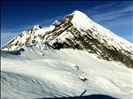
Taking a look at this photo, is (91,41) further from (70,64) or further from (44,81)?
(44,81)

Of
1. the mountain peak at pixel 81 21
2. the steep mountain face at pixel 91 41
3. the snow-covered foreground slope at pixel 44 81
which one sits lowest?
the snow-covered foreground slope at pixel 44 81

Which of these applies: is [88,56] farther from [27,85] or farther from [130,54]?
[27,85]

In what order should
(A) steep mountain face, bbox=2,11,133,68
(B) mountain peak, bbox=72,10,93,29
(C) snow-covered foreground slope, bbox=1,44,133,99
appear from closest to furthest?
1. (C) snow-covered foreground slope, bbox=1,44,133,99
2. (A) steep mountain face, bbox=2,11,133,68
3. (B) mountain peak, bbox=72,10,93,29

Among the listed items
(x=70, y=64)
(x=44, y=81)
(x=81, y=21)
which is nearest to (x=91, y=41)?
(x=81, y=21)

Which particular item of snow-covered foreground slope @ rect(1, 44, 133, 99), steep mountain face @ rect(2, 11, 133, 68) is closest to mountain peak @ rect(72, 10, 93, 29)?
steep mountain face @ rect(2, 11, 133, 68)

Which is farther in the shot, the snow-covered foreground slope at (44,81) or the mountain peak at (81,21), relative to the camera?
the mountain peak at (81,21)

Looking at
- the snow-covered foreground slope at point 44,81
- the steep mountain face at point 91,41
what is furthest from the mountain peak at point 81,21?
the snow-covered foreground slope at point 44,81

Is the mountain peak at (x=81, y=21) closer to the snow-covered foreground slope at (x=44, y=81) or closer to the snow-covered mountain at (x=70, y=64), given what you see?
the snow-covered mountain at (x=70, y=64)

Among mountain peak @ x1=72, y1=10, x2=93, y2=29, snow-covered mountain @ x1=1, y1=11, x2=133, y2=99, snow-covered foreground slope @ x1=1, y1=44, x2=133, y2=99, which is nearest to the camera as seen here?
snow-covered foreground slope @ x1=1, y1=44, x2=133, y2=99

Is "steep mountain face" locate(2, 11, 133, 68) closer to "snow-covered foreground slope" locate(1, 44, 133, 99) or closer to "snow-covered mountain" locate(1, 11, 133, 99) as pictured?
"snow-covered mountain" locate(1, 11, 133, 99)
